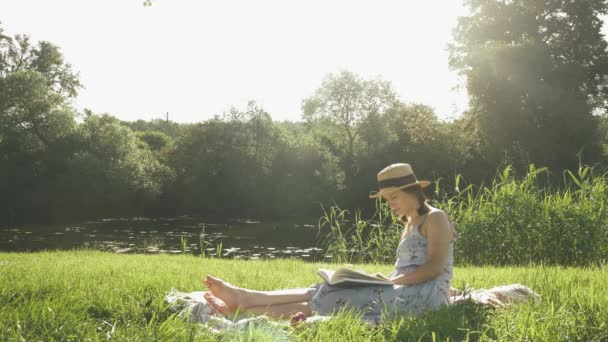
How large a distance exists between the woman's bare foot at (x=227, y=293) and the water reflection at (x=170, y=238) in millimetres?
10198

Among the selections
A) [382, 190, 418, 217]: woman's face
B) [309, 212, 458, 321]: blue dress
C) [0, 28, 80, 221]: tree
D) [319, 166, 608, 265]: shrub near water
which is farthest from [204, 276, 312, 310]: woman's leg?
[0, 28, 80, 221]: tree

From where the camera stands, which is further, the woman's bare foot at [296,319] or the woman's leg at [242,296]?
the woman's leg at [242,296]

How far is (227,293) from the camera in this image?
4223 millimetres

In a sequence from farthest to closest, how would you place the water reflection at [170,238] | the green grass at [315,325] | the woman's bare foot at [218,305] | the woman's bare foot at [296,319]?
the water reflection at [170,238] → the woman's bare foot at [218,305] → the woman's bare foot at [296,319] → the green grass at [315,325]

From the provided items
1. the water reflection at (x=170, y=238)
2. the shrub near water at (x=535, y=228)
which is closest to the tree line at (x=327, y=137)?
the water reflection at (x=170, y=238)

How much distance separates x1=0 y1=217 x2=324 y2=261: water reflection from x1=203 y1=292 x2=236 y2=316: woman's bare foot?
10.1m

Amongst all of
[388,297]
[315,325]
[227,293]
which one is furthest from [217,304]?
[388,297]

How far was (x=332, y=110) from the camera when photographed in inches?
1604

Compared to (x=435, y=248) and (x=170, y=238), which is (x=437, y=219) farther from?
(x=170, y=238)

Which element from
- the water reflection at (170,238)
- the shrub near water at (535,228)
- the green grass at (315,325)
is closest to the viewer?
the green grass at (315,325)

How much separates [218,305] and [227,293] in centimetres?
13

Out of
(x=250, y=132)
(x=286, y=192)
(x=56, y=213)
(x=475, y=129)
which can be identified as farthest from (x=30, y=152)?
(x=475, y=129)

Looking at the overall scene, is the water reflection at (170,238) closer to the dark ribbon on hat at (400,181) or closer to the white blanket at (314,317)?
the white blanket at (314,317)

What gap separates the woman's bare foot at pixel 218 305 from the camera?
4164 mm
